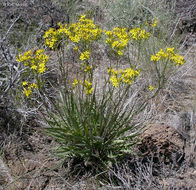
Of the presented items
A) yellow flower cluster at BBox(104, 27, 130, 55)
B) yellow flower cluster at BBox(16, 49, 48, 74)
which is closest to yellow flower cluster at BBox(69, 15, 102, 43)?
yellow flower cluster at BBox(104, 27, 130, 55)

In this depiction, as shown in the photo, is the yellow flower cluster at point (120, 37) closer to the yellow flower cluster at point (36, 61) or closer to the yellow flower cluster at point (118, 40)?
the yellow flower cluster at point (118, 40)

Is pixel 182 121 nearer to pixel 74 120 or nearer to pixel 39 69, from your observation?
pixel 74 120

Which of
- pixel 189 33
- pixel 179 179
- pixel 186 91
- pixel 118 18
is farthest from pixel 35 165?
pixel 189 33

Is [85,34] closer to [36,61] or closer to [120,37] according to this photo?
[120,37]

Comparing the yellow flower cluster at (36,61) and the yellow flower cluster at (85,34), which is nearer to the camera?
the yellow flower cluster at (36,61)

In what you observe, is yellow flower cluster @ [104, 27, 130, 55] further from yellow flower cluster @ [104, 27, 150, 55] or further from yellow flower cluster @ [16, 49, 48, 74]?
yellow flower cluster @ [16, 49, 48, 74]

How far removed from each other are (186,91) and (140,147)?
6.20 ft

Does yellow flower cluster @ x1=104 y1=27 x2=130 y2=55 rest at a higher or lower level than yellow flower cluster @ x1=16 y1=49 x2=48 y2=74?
higher

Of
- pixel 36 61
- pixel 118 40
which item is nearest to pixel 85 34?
pixel 118 40

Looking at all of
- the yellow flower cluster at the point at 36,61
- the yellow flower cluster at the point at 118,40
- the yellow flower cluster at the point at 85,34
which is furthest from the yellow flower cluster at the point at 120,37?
the yellow flower cluster at the point at 36,61

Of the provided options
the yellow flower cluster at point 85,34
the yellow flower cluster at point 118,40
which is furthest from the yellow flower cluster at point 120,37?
the yellow flower cluster at point 85,34

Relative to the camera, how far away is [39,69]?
2254 mm

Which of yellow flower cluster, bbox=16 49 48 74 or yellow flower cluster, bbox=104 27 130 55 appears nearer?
yellow flower cluster, bbox=16 49 48 74

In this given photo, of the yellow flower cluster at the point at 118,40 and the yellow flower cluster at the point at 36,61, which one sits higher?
the yellow flower cluster at the point at 118,40
